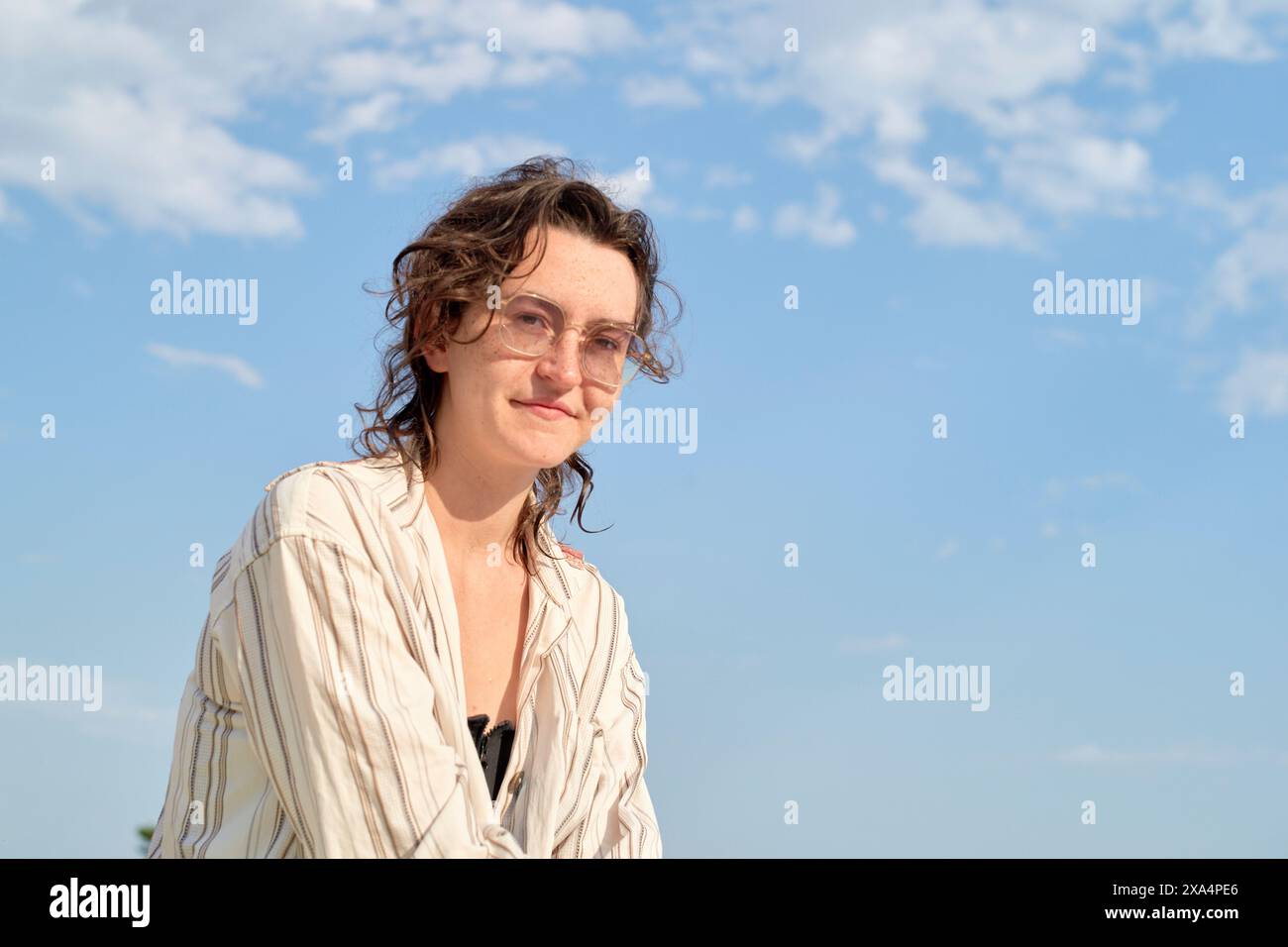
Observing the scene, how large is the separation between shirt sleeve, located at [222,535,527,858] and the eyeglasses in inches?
30.9

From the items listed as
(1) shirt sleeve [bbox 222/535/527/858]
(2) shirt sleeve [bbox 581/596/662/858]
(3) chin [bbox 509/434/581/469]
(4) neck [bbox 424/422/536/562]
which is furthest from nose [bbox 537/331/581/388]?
(2) shirt sleeve [bbox 581/596/662/858]

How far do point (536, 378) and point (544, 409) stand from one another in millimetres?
88

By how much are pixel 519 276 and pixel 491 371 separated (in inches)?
11.3

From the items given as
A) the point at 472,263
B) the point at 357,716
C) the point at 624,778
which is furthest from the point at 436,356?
the point at 624,778

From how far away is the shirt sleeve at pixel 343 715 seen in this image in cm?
291

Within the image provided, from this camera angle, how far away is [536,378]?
3527 mm

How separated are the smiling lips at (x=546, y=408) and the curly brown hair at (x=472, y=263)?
10.3 inches

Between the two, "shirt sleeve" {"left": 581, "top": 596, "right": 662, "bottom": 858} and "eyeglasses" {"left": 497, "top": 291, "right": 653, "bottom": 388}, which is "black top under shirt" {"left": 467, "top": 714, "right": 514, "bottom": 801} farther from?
"eyeglasses" {"left": 497, "top": 291, "right": 653, "bottom": 388}

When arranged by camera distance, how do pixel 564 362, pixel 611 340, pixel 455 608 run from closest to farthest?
pixel 455 608
pixel 564 362
pixel 611 340

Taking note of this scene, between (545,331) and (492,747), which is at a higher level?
(545,331)

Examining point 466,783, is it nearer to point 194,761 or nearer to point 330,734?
point 330,734

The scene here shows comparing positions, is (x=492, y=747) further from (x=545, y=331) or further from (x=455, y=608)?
(x=545, y=331)
